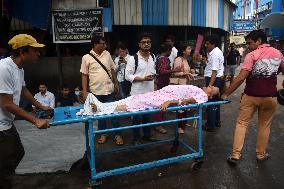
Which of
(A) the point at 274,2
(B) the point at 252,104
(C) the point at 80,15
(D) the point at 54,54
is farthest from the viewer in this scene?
(A) the point at 274,2

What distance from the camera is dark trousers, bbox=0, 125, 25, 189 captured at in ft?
9.89

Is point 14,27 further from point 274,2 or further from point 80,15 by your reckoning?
point 274,2

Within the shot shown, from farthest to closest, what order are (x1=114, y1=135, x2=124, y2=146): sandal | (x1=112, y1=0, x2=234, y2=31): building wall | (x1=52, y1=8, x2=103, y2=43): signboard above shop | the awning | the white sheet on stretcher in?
the awning
(x1=112, y1=0, x2=234, y2=31): building wall
(x1=52, y1=8, x2=103, y2=43): signboard above shop
(x1=114, y1=135, x2=124, y2=146): sandal
the white sheet on stretcher

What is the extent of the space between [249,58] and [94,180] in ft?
8.64

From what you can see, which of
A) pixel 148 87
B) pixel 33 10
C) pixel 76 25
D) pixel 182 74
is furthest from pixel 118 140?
pixel 33 10

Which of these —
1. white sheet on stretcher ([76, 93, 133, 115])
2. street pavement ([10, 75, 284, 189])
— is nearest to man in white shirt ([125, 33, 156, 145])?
street pavement ([10, 75, 284, 189])

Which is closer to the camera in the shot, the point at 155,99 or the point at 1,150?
the point at 1,150

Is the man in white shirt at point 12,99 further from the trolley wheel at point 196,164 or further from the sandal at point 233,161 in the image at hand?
the sandal at point 233,161

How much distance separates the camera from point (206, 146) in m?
5.11

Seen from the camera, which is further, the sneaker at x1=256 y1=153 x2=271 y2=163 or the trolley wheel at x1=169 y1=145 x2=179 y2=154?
the trolley wheel at x1=169 y1=145 x2=179 y2=154

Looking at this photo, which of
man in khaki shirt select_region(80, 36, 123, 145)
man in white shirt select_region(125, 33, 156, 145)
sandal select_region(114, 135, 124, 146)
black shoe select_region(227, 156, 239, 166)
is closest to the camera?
black shoe select_region(227, 156, 239, 166)

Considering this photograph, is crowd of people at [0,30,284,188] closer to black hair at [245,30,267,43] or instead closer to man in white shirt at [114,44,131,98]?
black hair at [245,30,267,43]

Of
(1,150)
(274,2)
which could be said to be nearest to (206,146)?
(1,150)

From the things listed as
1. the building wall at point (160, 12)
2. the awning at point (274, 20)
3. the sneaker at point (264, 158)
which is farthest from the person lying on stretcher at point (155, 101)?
the awning at point (274, 20)
